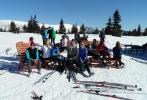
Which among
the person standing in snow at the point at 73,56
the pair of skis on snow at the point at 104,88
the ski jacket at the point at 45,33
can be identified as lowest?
the pair of skis on snow at the point at 104,88

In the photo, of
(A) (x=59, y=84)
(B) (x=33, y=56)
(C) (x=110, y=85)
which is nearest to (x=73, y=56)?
(B) (x=33, y=56)

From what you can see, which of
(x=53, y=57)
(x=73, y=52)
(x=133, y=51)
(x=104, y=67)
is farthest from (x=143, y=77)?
(x=133, y=51)

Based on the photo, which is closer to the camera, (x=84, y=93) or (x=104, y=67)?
(x=84, y=93)

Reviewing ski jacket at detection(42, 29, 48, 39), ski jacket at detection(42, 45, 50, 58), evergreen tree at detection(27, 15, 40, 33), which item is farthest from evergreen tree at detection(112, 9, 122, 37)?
ski jacket at detection(42, 45, 50, 58)

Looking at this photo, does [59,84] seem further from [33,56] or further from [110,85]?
[33,56]

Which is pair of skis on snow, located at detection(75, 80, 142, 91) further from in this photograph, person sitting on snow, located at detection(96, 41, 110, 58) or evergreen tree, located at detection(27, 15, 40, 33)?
evergreen tree, located at detection(27, 15, 40, 33)

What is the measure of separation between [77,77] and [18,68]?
3.43 meters

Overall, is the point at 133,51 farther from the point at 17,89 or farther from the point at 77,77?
the point at 17,89

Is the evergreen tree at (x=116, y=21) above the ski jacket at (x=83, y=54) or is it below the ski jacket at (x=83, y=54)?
above

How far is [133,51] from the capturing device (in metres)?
26.8

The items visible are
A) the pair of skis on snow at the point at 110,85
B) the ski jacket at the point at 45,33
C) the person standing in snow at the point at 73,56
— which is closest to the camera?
the pair of skis on snow at the point at 110,85

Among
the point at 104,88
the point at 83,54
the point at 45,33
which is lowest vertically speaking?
the point at 104,88

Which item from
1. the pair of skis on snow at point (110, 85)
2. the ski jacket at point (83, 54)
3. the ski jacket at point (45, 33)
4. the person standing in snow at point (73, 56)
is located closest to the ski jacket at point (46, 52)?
the person standing in snow at point (73, 56)

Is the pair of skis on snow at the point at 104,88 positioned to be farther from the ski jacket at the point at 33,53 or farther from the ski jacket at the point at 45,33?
the ski jacket at the point at 45,33
